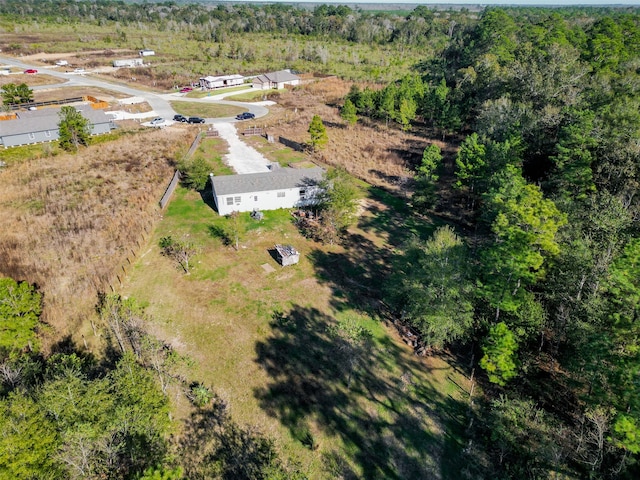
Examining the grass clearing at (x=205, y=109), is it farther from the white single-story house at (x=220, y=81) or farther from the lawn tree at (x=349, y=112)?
the lawn tree at (x=349, y=112)

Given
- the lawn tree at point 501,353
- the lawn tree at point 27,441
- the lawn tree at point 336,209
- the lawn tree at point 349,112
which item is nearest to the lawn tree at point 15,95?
the lawn tree at point 349,112

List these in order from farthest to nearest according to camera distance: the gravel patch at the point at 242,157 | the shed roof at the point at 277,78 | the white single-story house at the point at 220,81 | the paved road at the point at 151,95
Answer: the shed roof at the point at 277,78, the white single-story house at the point at 220,81, the paved road at the point at 151,95, the gravel patch at the point at 242,157

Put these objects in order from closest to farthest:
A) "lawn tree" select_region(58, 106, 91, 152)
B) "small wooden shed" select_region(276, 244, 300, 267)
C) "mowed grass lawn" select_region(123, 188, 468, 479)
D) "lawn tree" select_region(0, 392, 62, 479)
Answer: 1. "lawn tree" select_region(0, 392, 62, 479)
2. "mowed grass lawn" select_region(123, 188, 468, 479)
3. "small wooden shed" select_region(276, 244, 300, 267)
4. "lawn tree" select_region(58, 106, 91, 152)

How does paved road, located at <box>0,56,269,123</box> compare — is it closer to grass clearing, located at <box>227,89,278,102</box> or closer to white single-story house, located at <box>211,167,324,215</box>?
grass clearing, located at <box>227,89,278,102</box>

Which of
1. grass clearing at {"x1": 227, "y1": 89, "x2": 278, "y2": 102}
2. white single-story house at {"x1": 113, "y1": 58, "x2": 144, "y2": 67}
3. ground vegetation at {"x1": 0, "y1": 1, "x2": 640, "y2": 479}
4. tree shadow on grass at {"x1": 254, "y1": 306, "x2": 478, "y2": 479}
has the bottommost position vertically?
tree shadow on grass at {"x1": 254, "y1": 306, "x2": 478, "y2": 479}

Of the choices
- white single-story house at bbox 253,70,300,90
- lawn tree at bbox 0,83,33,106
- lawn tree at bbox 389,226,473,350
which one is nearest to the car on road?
white single-story house at bbox 253,70,300,90

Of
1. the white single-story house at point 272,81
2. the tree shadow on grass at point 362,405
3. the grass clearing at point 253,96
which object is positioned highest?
the white single-story house at point 272,81

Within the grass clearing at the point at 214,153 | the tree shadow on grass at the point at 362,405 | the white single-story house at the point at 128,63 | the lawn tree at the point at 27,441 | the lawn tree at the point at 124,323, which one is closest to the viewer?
the lawn tree at the point at 27,441
